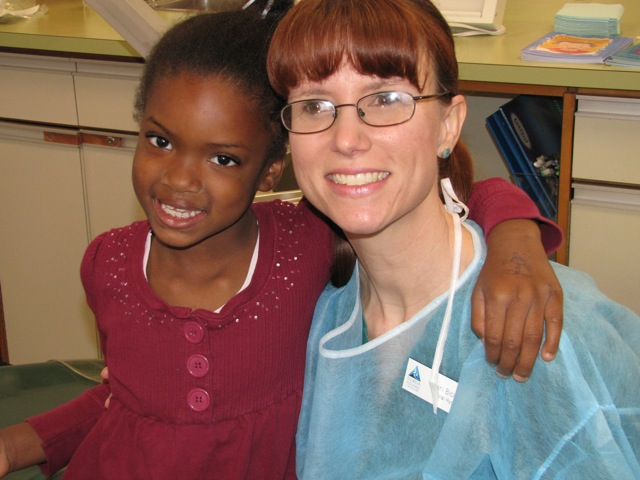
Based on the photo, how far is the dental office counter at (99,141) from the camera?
168 cm

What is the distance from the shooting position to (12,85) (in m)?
2.22

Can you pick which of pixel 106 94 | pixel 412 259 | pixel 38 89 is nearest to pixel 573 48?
pixel 412 259

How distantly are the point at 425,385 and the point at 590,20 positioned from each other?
1.23 metres

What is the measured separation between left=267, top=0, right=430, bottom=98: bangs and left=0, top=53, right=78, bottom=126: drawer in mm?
1364

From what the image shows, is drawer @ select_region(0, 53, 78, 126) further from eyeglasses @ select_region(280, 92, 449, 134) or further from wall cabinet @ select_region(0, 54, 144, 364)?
eyeglasses @ select_region(280, 92, 449, 134)

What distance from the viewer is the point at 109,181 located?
2260 mm

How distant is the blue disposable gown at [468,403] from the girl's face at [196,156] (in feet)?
0.73

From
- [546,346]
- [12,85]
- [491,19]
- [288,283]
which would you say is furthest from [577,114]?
[12,85]

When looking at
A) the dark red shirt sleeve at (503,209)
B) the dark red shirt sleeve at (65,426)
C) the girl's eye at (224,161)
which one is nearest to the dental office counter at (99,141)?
the dark red shirt sleeve at (503,209)

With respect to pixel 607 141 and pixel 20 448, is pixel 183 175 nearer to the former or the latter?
pixel 20 448

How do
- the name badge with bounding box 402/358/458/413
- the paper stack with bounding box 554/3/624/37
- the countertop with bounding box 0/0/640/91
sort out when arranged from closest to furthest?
the name badge with bounding box 402/358/458/413, the countertop with bounding box 0/0/640/91, the paper stack with bounding box 554/3/624/37

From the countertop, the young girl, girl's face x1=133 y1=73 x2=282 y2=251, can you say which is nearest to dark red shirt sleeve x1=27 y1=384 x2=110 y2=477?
the young girl

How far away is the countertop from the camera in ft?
5.34

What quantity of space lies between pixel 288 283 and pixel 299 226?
0.10 metres
